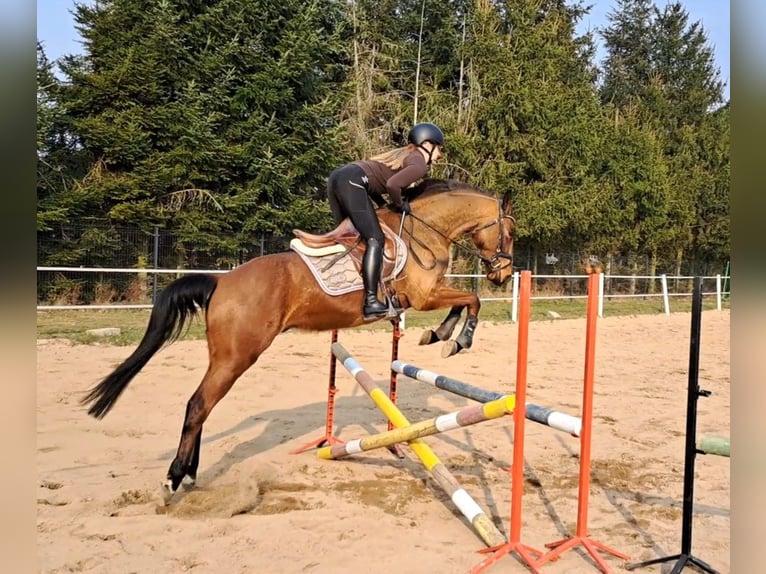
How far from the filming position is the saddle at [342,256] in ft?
13.8

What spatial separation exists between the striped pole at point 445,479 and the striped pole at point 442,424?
13 cm

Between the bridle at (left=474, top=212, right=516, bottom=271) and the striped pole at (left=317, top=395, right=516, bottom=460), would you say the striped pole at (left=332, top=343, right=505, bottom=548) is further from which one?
the bridle at (left=474, top=212, right=516, bottom=271)

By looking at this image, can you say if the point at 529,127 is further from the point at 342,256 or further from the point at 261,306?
the point at 261,306

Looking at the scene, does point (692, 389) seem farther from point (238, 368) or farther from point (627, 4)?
point (627, 4)

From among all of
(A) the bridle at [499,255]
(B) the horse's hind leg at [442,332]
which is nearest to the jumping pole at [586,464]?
(B) the horse's hind leg at [442,332]

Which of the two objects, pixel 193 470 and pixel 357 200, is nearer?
pixel 193 470

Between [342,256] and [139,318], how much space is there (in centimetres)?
1055

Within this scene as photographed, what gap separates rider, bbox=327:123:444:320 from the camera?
4246 millimetres

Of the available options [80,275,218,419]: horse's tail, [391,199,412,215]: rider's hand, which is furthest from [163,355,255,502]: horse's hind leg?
[391,199,412,215]: rider's hand

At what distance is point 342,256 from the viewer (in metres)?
4.31

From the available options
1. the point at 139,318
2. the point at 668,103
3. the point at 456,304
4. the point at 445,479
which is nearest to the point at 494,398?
the point at 445,479

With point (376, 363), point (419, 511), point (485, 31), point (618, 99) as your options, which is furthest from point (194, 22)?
point (618, 99)

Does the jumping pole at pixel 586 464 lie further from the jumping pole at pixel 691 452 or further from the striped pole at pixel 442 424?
the striped pole at pixel 442 424

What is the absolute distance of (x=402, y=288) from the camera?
14.8 ft
